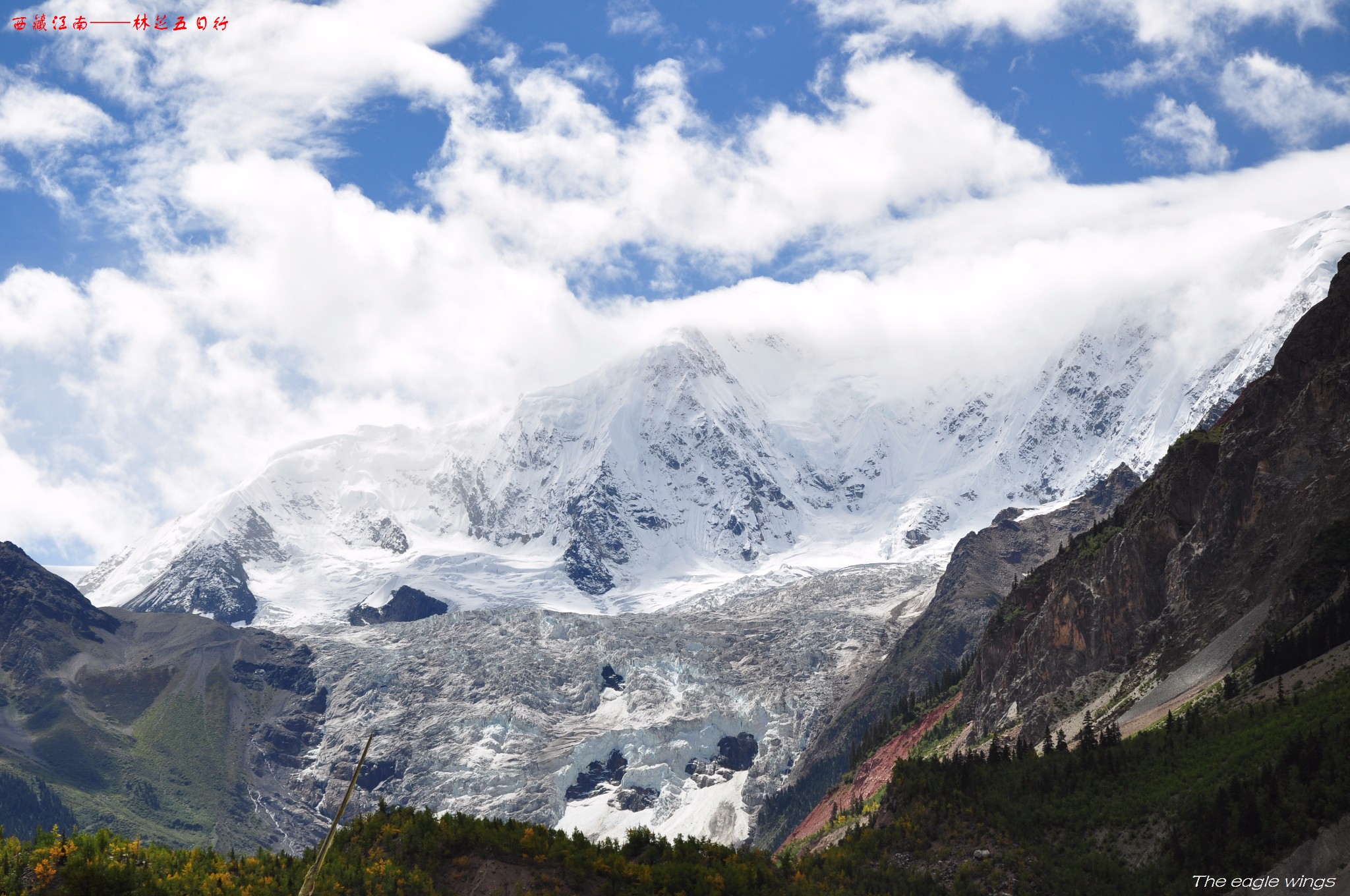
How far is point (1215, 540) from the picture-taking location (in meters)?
126

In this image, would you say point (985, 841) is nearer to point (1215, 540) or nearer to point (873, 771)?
point (1215, 540)

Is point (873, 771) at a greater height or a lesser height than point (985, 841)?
greater

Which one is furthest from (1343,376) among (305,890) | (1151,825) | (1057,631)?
(305,890)

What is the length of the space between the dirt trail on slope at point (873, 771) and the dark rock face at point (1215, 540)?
16991 millimetres

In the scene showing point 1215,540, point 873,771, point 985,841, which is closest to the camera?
point 985,841

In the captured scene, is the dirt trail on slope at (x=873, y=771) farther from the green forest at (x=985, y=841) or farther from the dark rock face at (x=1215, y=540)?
the green forest at (x=985, y=841)

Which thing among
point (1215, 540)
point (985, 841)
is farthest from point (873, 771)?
point (985, 841)

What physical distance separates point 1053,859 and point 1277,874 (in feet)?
47.2

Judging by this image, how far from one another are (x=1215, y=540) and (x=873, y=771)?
6366cm

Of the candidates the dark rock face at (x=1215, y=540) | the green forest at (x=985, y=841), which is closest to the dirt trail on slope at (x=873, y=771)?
the dark rock face at (x=1215, y=540)

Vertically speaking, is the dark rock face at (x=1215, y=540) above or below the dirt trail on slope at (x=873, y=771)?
above

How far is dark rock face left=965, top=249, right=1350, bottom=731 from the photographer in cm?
11345

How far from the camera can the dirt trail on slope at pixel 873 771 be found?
16912 centimetres

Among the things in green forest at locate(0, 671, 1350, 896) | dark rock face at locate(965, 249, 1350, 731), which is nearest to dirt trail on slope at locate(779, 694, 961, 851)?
dark rock face at locate(965, 249, 1350, 731)
